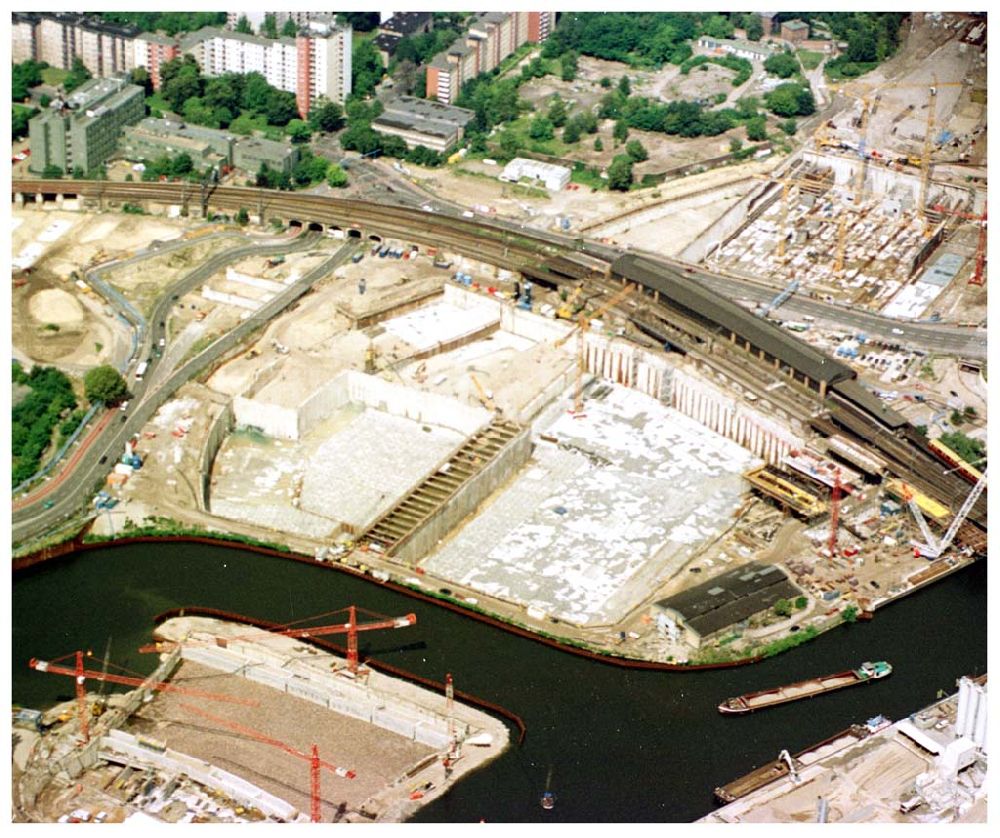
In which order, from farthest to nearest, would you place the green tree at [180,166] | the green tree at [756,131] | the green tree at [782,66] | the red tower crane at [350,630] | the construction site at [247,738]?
→ the green tree at [782,66]
the green tree at [756,131]
the green tree at [180,166]
the red tower crane at [350,630]
the construction site at [247,738]

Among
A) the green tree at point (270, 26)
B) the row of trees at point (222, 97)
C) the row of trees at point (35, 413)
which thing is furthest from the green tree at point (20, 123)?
the row of trees at point (35, 413)

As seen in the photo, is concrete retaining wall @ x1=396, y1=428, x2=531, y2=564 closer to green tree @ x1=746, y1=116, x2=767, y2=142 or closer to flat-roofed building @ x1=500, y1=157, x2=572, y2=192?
flat-roofed building @ x1=500, y1=157, x2=572, y2=192

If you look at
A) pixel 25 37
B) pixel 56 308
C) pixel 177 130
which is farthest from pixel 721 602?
pixel 25 37

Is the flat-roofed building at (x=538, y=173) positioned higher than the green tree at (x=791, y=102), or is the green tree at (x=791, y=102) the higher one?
the green tree at (x=791, y=102)

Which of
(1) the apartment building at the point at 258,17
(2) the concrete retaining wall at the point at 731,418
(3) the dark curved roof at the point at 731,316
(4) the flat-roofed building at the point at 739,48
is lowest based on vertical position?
(2) the concrete retaining wall at the point at 731,418

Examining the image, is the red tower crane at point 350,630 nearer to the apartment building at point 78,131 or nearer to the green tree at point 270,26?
the apartment building at point 78,131

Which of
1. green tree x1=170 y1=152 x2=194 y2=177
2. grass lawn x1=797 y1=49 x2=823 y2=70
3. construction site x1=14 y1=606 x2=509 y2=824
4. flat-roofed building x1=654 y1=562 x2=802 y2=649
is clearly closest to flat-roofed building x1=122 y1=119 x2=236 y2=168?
green tree x1=170 y1=152 x2=194 y2=177

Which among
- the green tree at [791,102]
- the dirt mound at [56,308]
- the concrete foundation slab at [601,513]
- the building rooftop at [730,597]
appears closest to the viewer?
the building rooftop at [730,597]

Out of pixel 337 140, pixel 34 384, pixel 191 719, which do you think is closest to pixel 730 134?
pixel 337 140
